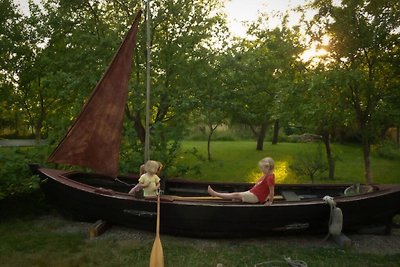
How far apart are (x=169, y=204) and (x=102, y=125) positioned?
2068mm

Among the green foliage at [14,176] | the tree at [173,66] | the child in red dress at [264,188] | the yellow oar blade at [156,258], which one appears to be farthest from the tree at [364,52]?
the green foliage at [14,176]

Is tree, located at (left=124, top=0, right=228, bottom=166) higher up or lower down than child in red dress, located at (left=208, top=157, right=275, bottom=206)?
higher up

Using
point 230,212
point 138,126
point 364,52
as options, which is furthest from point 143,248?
point 364,52

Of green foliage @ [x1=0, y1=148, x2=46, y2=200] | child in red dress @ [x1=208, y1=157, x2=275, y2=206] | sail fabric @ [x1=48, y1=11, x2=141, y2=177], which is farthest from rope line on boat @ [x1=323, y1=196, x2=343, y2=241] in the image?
green foliage @ [x1=0, y1=148, x2=46, y2=200]

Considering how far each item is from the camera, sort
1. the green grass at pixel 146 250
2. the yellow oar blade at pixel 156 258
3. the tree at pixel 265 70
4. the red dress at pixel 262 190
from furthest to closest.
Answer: the tree at pixel 265 70
the red dress at pixel 262 190
the green grass at pixel 146 250
the yellow oar blade at pixel 156 258

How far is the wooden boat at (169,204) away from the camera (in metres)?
6.48

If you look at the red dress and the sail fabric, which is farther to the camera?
the red dress

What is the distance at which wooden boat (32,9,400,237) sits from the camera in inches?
255

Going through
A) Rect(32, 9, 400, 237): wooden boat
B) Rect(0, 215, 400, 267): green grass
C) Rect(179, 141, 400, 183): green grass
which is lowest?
Rect(0, 215, 400, 267): green grass

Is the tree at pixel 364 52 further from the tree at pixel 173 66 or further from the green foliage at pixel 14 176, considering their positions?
the green foliage at pixel 14 176

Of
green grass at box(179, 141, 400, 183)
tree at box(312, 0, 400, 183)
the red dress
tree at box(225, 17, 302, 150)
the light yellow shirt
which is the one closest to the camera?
the red dress

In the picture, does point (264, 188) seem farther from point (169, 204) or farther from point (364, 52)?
point (364, 52)

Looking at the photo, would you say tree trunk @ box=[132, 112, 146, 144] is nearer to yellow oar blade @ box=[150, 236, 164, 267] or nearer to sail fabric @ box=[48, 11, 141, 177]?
sail fabric @ box=[48, 11, 141, 177]

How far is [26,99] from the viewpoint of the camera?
18.8 metres
